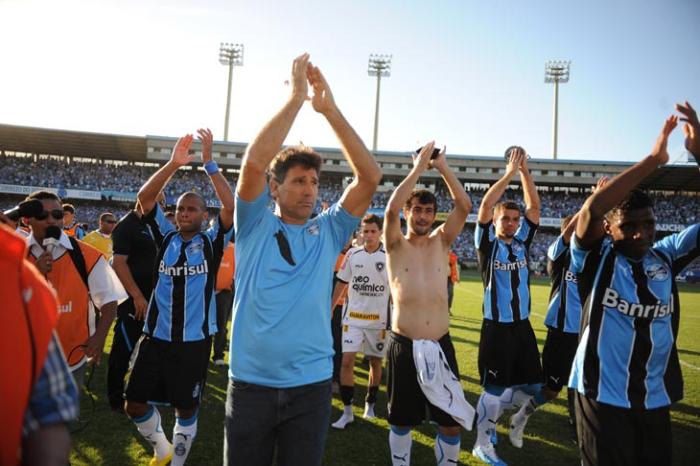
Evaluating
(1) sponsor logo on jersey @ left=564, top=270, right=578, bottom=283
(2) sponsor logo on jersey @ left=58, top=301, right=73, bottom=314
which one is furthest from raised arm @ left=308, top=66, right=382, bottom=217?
(1) sponsor logo on jersey @ left=564, top=270, right=578, bottom=283

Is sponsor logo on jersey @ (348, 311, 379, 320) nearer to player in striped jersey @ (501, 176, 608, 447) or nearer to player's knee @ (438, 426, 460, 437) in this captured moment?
player in striped jersey @ (501, 176, 608, 447)

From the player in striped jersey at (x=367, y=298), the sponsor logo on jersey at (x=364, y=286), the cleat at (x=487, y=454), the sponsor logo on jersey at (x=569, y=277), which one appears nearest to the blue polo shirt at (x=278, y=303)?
the cleat at (x=487, y=454)

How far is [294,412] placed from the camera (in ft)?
7.25

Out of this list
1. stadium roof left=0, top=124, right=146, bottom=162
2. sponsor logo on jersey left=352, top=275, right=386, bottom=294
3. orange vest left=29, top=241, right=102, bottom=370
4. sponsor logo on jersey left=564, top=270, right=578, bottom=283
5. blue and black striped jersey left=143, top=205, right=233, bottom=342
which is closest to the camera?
orange vest left=29, top=241, right=102, bottom=370

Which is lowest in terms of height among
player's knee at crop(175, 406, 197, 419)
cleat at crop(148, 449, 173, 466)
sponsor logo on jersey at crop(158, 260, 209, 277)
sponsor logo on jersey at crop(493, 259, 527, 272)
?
cleat at crop(148, 449, 173, 466)

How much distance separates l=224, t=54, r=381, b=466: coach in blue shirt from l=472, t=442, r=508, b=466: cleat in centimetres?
295

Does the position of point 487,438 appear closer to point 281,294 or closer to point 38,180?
point 281,294

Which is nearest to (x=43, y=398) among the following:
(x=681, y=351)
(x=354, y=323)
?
(x=354, y=323)

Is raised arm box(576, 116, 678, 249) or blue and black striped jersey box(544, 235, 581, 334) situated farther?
blue and black striped jersey box(544, 235, 581, 334)

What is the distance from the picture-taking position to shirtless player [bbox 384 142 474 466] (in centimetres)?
368

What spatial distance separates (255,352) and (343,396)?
11.7 feet

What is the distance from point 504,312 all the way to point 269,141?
12.9 feet

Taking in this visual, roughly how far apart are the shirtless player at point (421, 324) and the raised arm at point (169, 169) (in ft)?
6.52

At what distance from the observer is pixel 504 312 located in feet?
16.6
